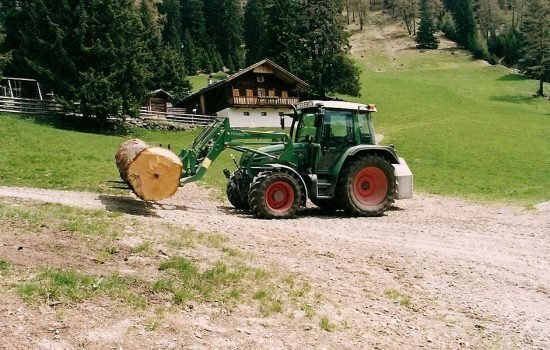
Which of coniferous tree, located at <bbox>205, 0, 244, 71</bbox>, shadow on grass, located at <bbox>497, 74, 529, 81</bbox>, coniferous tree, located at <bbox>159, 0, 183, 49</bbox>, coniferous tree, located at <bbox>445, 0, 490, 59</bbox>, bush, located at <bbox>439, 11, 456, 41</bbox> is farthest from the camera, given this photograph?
bush, located at <bbox>439, 11, 456, 41</bbox>

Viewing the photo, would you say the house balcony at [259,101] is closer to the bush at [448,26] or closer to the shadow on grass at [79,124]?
the shadow on grass at [79,124]

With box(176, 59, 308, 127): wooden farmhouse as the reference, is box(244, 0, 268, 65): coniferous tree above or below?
above

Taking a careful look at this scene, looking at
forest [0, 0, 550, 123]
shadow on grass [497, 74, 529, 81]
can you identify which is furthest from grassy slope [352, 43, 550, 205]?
forest [0, 0, 550, 123]

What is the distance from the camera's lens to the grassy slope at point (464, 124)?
88.3 ft

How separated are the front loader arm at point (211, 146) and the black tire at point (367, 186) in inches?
80.6

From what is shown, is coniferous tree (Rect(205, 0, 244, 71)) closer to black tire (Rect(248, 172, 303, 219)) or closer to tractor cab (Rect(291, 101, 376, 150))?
tractor cab (Rect(291, 101, 376, 150))

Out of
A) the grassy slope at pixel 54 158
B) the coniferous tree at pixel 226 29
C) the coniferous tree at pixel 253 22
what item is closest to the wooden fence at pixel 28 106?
the grassy slope at pixel 54 158

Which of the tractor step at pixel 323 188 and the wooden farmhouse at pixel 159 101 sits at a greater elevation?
the wooden farmhouse at pixel 159 101

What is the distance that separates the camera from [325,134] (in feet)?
51.8

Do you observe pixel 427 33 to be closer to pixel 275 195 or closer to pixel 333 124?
pixel 333 124

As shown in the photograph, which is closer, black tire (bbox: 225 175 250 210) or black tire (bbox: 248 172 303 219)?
black tire (bbox: 248 172 303 219)

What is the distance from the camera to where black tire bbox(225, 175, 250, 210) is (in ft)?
52.3

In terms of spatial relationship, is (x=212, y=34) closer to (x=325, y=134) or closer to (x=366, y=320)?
(x=325, y=134)

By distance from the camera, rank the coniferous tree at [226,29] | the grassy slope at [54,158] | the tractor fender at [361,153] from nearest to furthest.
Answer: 1. the tractor fender at [361,153]
2. the grassy slope at [54,158]
3. the coniferous tree at [226,29]
